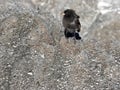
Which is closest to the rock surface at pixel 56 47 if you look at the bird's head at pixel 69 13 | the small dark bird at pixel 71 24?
the small dark bird at pixel 71 24

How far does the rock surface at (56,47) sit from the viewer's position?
673 inches

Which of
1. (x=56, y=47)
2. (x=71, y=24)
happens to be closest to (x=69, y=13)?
(x=71, y=24)

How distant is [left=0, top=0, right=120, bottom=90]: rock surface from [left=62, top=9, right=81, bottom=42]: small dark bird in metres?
→ 0.30

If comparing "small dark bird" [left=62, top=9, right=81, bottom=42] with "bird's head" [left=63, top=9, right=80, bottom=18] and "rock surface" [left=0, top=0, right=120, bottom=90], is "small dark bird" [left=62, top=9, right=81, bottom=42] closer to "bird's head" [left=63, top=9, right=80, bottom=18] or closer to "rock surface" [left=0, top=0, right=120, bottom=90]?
"bird's head" [left=63, top=9, right=80, bottom=18]

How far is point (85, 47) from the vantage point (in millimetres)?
19609

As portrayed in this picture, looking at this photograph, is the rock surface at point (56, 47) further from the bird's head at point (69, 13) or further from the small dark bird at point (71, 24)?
the bird's head at point (69, 13)

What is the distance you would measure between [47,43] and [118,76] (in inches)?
148

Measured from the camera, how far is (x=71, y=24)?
2038 cm

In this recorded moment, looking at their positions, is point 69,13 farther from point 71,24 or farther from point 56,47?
point 56,47

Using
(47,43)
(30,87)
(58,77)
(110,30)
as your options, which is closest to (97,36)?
(110,30)

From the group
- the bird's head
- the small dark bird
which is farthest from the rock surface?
the bird's head

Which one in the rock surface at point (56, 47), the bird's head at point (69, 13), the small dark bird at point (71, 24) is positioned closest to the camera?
the rock surface at point (56, 47)

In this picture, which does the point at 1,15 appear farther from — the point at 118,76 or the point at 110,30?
the point at 118,76

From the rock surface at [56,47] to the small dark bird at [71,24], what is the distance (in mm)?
305
